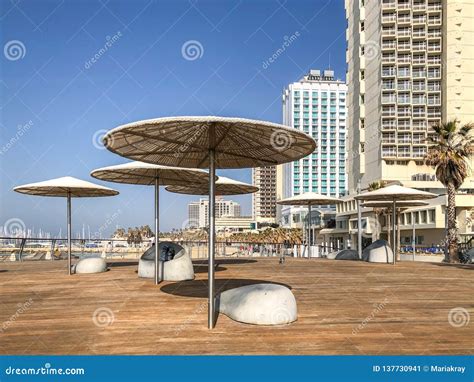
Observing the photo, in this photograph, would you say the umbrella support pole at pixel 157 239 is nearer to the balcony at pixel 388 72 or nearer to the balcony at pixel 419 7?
the balcony at pixel 388 72

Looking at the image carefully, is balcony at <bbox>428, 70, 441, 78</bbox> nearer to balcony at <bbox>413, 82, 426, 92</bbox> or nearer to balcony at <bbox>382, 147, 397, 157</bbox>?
balcony at <bbox>413, 82, 426, 92</bbox>

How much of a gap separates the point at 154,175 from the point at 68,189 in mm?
3450

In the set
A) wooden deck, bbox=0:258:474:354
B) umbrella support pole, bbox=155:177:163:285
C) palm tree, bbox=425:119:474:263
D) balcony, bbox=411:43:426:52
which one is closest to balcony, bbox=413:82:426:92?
balcony, bbox=411:43:426:52

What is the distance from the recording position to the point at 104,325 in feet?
22.5

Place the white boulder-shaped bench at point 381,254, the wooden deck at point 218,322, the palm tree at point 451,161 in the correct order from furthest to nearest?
the palm tree at point 451,161 < the white boulder-shaped bench at point 381,254 < the wooden deck at point 218,322

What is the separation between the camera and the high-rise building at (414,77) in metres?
69.0

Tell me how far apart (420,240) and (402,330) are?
5488cm

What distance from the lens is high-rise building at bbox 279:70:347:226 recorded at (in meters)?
143

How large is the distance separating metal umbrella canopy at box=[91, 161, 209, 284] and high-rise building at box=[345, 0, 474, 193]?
62521mm

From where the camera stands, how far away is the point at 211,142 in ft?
22.7

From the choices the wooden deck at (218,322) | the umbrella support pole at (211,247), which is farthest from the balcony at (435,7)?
the umbrella support pole at (211,247)

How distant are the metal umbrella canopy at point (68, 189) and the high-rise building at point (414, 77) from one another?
205ft

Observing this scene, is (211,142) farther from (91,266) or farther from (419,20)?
(419,20)

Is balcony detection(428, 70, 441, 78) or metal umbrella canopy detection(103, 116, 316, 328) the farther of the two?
balcony detection(428, 70, 441, 78)
